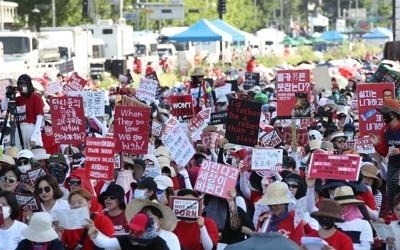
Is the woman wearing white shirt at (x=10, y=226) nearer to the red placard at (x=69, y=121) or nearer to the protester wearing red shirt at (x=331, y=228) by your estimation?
the protester wearing red shirt at (x=331, y=228)

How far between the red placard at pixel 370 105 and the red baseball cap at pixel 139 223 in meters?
5.89

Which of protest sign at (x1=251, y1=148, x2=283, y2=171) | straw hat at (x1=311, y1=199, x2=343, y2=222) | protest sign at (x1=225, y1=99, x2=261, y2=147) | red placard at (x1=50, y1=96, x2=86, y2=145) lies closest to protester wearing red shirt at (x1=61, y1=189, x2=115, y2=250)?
straw hat at (x1=311, y1=199, x2=343, y2=222)

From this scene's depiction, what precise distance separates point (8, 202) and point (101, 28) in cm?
4741

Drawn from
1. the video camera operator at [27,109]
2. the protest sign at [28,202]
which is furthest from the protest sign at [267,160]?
the video camera operator at [27,109]

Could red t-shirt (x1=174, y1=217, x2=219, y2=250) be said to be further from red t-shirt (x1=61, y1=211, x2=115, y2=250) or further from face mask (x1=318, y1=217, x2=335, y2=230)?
face mask (x1=318, y1=217, x2=335, y2=230)

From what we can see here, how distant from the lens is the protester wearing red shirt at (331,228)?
8.62 m

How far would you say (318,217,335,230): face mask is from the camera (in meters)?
A: 8.69

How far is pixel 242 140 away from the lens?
1306cm

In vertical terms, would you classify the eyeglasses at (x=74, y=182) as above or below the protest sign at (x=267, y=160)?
below

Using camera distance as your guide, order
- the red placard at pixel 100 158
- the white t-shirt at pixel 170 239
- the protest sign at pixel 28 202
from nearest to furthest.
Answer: the white t-shirt at pixel 170 239 → the protest sign at pixel 28 202 → the red placard at pixel 100 158

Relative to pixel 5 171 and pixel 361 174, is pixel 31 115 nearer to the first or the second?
pixel 5 171

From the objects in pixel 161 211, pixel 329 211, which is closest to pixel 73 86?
pixel 161 211

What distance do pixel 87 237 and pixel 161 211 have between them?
0.65m

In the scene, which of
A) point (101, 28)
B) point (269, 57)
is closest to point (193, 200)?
point (101, 28)
